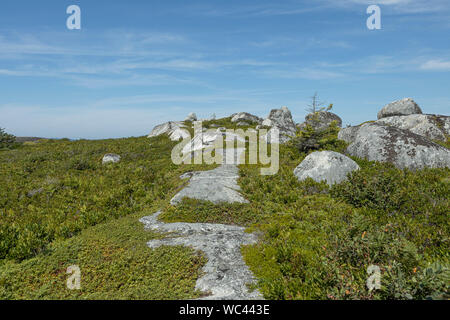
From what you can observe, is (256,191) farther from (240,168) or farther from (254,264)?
(254,264)

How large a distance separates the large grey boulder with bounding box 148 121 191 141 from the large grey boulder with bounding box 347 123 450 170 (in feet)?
71.0

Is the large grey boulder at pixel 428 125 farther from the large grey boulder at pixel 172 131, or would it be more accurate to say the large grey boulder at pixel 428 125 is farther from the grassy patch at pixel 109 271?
the grassy patch at pixel 109 271

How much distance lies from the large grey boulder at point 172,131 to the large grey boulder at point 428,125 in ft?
83.5

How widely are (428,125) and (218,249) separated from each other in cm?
2700

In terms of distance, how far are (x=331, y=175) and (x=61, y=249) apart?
1273 centimetres

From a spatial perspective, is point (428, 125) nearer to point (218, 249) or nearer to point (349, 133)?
point (349, 133)

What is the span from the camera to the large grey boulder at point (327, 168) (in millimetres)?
13359

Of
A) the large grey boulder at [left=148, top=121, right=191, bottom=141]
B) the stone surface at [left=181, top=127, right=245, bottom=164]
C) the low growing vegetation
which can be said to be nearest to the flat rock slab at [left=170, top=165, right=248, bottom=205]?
the low growing vegetation

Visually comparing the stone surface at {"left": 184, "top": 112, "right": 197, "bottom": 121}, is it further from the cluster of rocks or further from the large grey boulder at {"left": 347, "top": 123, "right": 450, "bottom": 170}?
the large grey boulder at {"left": 347, "top": 123, "right": 450, "bottom": 170}

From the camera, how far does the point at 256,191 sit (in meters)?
13.1

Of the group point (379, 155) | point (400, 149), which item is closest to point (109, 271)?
point (379, 155)

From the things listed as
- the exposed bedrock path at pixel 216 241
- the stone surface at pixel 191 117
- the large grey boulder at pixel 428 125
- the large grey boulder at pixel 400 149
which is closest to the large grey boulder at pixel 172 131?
the stone surface at pixel 191 117
